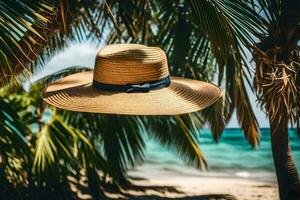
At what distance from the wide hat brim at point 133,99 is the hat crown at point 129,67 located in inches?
2.8

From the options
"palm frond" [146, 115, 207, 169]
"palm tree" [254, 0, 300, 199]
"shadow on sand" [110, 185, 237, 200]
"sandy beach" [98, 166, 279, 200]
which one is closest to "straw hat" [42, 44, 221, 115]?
"palm tree" [254, 0, 300, 199]

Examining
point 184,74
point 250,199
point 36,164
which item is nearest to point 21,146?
point 36,164

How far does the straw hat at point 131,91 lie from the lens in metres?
1.98

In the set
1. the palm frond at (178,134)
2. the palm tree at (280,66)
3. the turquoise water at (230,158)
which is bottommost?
the turquoise water at (230,158)

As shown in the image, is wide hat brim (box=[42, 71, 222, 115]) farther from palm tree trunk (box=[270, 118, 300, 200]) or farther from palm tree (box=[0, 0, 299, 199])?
palm tree trunk (box=[270, 118, 300, 200])

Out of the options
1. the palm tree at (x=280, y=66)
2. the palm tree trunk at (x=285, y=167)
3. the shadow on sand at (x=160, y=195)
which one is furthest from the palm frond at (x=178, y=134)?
the palm tree at (x=280, y=66)

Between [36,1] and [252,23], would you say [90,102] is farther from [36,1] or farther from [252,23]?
[252,23]

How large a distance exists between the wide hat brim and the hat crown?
72mm

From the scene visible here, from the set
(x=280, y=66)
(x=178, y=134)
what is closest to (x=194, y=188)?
(x=178, y=134)

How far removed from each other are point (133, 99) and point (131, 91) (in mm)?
75

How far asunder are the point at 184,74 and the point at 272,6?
2004mm

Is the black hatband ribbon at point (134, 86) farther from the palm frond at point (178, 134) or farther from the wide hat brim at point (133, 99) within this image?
the palm frond at point (178, 134)

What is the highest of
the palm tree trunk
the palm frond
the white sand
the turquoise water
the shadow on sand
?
the palm tree trunk

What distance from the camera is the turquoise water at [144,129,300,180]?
34.5ft
